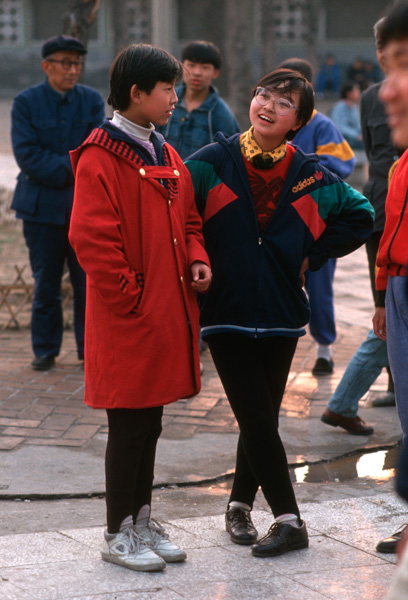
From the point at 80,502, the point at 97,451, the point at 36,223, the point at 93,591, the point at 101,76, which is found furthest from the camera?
the point at 101,76

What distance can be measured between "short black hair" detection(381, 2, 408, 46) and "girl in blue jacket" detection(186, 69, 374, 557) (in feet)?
4.80

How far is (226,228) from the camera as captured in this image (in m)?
3.41

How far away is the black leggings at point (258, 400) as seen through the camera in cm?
343

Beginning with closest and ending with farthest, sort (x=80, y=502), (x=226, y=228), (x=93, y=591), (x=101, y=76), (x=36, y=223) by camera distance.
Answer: (x=93, y=591) < (x=226, y=228) < (x=80, y=502) < (x=36, y=223) < (x=101, y=76)

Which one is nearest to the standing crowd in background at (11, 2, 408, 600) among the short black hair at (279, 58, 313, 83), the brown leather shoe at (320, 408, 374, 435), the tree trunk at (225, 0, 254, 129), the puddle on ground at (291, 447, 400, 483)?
the puddle on ground at (291, 447, 400, 483)

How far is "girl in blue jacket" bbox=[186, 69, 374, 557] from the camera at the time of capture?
3.39m

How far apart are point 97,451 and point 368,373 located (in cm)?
146

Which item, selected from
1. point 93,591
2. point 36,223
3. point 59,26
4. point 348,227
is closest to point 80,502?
point 93,591

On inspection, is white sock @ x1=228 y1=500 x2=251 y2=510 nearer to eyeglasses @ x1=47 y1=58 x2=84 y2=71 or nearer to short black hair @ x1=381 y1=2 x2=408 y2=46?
short black hair @ x1=381 y1=2 x2=408 y2=46

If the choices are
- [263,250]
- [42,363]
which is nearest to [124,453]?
[263,250]

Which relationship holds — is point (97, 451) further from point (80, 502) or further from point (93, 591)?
point (93, 591)

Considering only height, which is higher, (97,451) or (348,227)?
(348,227)

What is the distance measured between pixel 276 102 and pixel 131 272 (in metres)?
0.82

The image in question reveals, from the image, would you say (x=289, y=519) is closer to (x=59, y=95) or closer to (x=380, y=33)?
(x=380, y=33)
